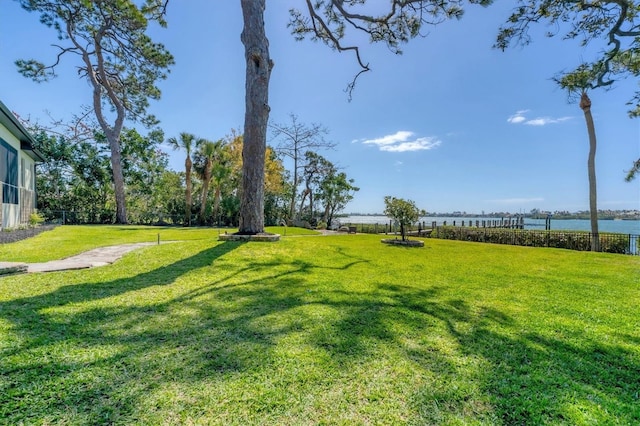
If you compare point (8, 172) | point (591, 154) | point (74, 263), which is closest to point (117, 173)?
point (8, 172)

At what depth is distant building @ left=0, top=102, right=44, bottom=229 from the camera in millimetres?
9419

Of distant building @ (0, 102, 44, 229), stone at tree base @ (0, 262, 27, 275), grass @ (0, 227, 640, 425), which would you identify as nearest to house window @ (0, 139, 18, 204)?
distant building @ (0, 102, 44, 229)

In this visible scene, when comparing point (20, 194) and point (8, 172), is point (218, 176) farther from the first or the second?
point (8, 172)

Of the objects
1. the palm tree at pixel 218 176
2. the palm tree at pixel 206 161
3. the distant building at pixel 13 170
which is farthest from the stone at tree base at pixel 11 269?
the palm tree at pixel 206 161

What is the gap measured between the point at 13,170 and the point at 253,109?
10.6 meters

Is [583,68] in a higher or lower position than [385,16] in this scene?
lower

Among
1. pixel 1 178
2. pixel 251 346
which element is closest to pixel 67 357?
pixel 251 346

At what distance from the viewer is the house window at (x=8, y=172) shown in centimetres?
983

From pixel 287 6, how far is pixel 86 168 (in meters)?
20.0

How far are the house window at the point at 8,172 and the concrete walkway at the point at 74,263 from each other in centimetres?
596

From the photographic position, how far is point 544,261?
7934 mm

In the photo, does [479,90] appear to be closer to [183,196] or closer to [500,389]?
[500,389]

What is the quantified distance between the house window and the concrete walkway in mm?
5959

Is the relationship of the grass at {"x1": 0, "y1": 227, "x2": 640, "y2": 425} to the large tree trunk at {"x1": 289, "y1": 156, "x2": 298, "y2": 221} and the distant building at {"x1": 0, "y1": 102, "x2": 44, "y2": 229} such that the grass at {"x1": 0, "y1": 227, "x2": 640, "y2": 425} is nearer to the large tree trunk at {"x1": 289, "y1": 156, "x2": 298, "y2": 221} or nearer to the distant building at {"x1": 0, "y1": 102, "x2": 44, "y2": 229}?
the distant building at {"x1": 0, "y1": 102, "x2": 44, "y2": 229}
